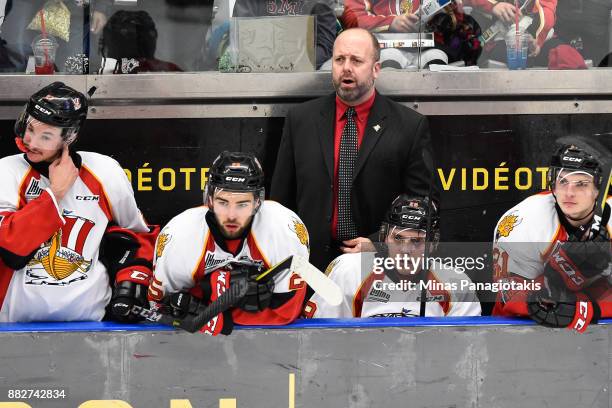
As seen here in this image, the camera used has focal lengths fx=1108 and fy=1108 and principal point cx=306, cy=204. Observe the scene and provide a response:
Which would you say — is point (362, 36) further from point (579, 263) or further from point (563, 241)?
point (579, 263)

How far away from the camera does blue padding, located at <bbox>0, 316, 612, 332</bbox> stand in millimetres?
3840

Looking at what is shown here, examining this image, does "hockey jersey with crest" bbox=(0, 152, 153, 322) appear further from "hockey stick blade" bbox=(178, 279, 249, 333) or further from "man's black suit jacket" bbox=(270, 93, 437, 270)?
"man's black suit jacket" bbox=(270, 93, 437, 270)

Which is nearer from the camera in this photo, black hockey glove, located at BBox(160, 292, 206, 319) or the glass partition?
black hockey glove, located at BBox(160, 292, 206, 319)

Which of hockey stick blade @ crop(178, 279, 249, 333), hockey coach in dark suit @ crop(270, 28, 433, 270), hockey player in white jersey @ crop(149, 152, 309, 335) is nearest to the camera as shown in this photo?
hockey stick blade @ crop(178, 279, 249, 333)

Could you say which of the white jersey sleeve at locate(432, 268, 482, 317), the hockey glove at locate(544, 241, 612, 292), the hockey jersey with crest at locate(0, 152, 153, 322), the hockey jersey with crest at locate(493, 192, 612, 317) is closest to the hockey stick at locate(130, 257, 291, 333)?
the hockey jersey with crest at locate(0, 152, 153, 322)

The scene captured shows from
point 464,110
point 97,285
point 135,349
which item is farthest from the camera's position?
point 464,110

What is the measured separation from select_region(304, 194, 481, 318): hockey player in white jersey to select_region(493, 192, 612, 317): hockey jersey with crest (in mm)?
193

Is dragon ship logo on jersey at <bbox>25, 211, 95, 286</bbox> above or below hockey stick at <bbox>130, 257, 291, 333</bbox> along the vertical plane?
above

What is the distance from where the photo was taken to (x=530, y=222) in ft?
13.9

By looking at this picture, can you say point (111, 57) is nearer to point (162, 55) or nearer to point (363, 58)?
point (162, 55)

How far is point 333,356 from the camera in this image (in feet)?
12.7

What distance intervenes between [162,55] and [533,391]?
2.30 meters

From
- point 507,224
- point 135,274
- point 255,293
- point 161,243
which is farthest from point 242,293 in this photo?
point 507,224

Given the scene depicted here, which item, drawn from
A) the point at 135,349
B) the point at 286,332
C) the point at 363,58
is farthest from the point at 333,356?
the point at 363,58
